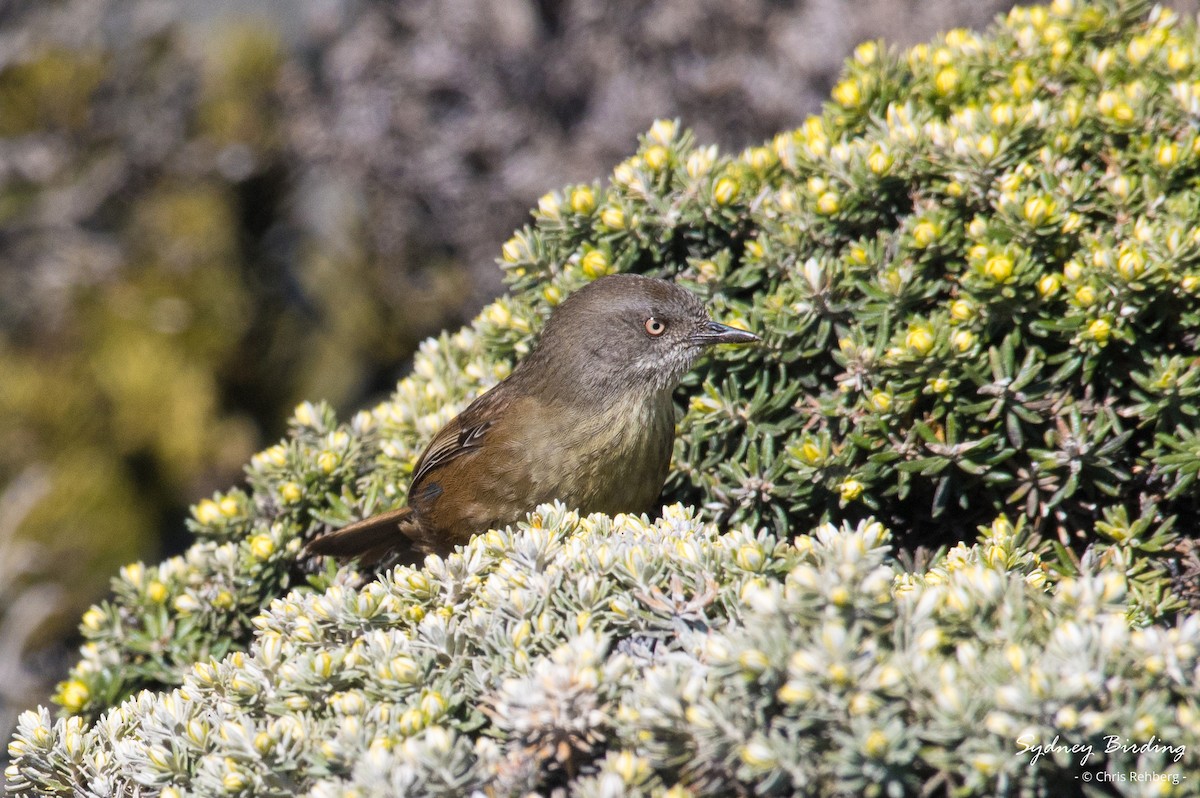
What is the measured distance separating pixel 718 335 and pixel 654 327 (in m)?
0.42

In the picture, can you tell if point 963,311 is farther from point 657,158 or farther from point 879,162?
point 657,158

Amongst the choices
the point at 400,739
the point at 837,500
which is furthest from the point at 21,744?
the point at 837,500

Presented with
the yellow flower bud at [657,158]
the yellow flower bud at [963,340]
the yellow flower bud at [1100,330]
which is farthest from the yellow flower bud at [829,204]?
the yellow flower bud at [1100,330]

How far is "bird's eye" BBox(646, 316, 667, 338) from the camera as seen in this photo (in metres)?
4.30

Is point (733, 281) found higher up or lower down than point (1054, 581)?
Result: higher up

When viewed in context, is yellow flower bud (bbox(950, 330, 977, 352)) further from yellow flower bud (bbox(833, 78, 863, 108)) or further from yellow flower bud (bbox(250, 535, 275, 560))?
yellow flower bud (bbox(250, 535, 275, 560))

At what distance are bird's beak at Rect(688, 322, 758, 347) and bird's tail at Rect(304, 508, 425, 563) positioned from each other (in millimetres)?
1378

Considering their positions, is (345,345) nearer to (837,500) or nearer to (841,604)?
(837,500)

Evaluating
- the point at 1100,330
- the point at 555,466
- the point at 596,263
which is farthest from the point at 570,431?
the point at 1100,330

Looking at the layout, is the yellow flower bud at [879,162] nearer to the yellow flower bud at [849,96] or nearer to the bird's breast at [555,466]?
the yellow flower bud at [849,96]

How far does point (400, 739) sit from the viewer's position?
7.78 feet

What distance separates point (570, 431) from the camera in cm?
432

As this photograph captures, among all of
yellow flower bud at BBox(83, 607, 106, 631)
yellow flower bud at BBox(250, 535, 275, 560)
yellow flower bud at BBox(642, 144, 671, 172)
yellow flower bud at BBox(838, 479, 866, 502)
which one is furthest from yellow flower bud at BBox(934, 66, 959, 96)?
yellow flower bud at BBox(83, 607, 106, 631)

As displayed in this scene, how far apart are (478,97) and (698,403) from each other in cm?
520
